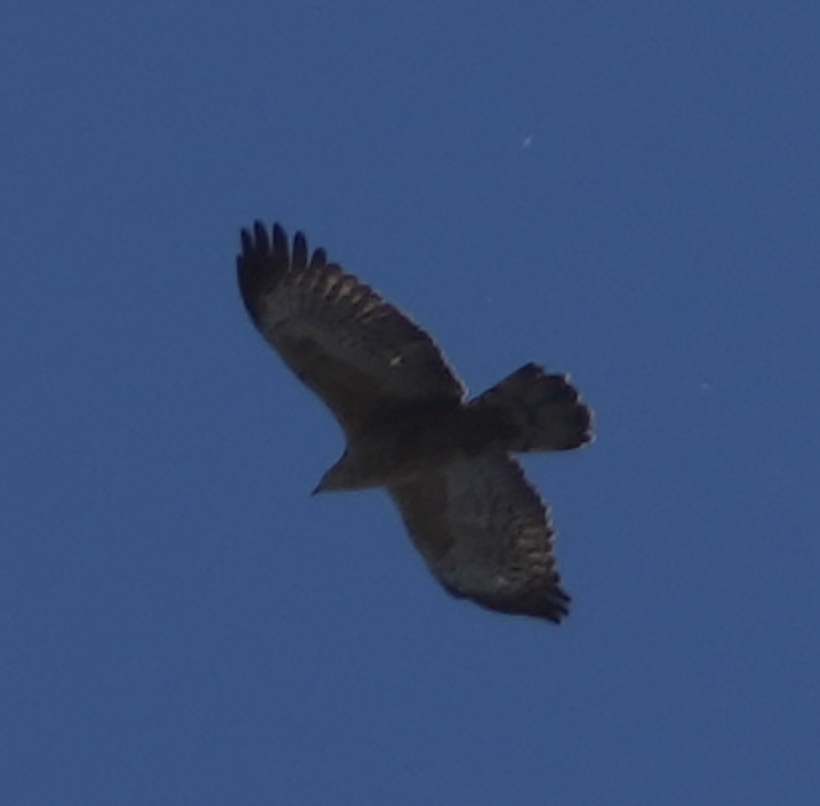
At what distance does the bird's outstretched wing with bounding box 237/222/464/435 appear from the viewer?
1881 cm

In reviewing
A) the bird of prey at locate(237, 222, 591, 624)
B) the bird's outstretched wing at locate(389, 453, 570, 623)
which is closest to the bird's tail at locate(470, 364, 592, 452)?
the bird of prey at locate(237, 222, 591, 624)

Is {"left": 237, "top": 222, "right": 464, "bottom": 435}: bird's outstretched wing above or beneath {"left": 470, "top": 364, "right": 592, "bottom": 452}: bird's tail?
above

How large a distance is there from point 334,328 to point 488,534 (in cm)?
180

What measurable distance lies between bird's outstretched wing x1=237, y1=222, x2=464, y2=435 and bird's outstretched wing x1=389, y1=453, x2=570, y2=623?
2.68 ft

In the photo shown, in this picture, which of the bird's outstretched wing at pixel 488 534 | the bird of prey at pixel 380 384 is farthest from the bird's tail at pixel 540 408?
the bird's outstretched wing at pixel 488 534

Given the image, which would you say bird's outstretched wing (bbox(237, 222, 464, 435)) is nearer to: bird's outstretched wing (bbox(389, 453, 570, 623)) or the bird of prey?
the bird of prey

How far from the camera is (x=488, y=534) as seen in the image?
1994 cm

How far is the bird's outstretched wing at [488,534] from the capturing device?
1969 cm

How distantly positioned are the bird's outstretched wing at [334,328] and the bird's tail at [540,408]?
244 millimetres

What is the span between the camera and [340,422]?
1922 centimetres

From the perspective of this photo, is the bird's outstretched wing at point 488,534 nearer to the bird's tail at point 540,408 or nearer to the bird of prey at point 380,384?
the bird of prey at point 380,384

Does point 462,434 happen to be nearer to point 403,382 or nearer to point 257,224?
point 403,382

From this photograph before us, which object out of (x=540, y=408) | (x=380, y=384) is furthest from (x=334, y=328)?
(x=540, y=408)

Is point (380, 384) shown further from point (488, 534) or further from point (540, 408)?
point (488, 534)
